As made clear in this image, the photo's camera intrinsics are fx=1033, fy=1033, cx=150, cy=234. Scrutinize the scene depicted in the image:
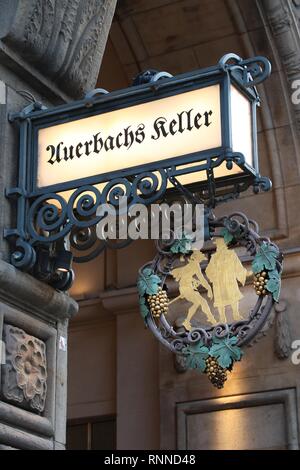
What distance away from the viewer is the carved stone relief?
5152 millimetres

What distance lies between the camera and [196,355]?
17.0 ft

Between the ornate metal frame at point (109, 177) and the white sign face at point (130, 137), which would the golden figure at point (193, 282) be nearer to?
the ornate metal frame at point (109, 177)

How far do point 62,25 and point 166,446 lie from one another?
624cm

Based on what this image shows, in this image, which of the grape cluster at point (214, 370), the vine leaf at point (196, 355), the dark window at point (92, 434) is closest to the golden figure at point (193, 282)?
the vine leaf at point (196, 355)

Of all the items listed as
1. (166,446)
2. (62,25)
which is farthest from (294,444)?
(62,25)

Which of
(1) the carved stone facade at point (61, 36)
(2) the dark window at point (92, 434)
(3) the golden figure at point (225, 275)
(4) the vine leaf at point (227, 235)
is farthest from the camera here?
(2) the dark window at point (92, 434)

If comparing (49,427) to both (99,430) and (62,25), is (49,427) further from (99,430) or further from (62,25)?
(99,430)

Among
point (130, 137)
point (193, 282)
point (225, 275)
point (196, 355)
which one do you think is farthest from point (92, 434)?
point (130, 137)

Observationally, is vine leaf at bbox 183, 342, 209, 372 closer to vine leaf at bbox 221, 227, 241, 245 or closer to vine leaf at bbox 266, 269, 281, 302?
vine leaf at bbox 266, 269, 281, 302

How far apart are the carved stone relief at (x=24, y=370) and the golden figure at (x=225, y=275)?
3.22ft

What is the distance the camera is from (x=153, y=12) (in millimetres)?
11648

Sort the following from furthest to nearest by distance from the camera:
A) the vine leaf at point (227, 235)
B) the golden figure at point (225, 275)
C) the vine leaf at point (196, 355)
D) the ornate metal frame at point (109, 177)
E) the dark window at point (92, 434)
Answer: the dark window at point (92, 434), the golden figure at point (225, 275), the vine leaf at point (227, 235), the vine leaf at point (196, 355), the ornate metal frame at point (109, 177)

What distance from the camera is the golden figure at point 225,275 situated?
18.0 feet

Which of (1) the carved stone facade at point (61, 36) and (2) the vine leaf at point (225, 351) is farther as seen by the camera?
(1) the carved stone facade at point (61, 36)
